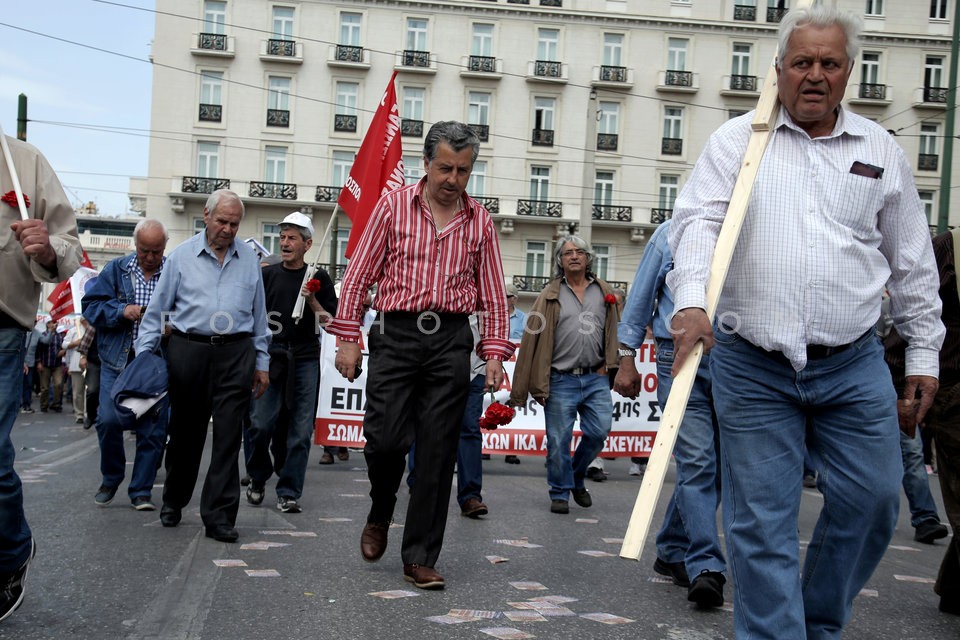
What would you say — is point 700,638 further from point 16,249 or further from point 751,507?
point 16,249

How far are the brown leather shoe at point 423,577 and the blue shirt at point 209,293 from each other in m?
2.23

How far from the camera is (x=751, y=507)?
3510 mm

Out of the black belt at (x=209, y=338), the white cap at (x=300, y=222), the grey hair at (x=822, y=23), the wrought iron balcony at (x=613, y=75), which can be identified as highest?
the wrought iron balcony at (x=613, y=75)

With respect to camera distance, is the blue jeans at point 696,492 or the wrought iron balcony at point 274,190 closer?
the blue jeans at point 696,492

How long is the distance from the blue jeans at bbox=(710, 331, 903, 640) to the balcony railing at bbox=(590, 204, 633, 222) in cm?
4699

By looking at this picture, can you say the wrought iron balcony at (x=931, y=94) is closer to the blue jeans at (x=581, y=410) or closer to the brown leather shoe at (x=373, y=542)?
the blue jeans at (x=581, y=410)

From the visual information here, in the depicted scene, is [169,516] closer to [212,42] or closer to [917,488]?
[917,488]

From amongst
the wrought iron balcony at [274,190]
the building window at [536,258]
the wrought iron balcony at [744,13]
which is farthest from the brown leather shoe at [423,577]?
the wrought iron balcony at [744,13]

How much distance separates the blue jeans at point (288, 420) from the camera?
8.44m

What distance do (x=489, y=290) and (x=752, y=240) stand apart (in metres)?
2.54

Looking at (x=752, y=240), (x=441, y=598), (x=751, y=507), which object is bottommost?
(x=441, y=598)

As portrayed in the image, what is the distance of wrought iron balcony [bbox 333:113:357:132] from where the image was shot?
48594 mm

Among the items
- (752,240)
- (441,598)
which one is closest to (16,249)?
(441,598)

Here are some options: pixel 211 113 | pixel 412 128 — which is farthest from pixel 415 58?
pixel 211 113
